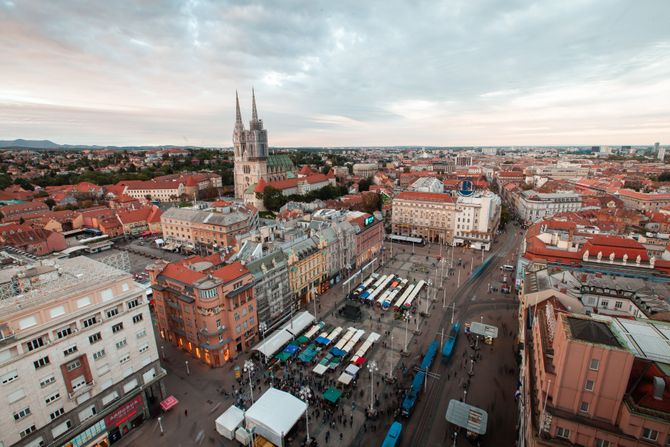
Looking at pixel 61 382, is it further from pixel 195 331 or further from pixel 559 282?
pixel 559 282

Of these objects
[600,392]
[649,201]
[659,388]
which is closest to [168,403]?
[600,392]

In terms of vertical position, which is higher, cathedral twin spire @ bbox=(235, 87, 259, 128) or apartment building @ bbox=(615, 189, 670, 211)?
cathedral twin spire @ bbox=(235, 87, 259, 128)

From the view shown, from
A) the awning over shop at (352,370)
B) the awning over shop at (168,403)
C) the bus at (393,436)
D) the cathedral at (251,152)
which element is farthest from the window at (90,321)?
the cathedral at (251,152)

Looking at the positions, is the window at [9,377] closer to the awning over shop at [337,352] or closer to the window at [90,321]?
the window at [90,321]

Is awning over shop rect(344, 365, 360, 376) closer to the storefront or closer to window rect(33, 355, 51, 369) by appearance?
the storefront

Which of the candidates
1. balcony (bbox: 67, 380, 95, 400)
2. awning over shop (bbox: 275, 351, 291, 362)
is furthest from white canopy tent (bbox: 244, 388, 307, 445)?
balcony (bbox: 67, 380, 95, 400)
